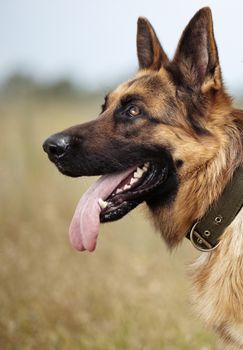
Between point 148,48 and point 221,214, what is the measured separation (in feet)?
4.89

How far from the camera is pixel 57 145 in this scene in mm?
3822

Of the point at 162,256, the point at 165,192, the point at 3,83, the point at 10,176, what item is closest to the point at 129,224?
the point at 162,256

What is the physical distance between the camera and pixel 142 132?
12.7 feet

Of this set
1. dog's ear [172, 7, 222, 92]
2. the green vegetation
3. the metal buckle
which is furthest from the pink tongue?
dog's ear [172, 7, 222, 92]

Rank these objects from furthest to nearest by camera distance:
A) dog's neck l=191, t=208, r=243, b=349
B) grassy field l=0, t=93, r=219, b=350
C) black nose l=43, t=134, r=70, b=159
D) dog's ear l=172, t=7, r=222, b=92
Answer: grassy field l=0, t=93, r=219, b=350 < black nose l=43, t=134, r=70, b=159 < dog's ear l=172, t=7, r=222, b=92 < dog's neck l=191, t=208, r=243, b=349

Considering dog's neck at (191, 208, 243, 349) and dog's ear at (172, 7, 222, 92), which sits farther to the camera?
→ dog's ear at (172, 7, 222, 92)

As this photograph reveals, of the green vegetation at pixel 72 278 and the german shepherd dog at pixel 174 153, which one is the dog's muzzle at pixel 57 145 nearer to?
the german shepherd dog at pixel 174 153

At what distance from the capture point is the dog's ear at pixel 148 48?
4.29 metres

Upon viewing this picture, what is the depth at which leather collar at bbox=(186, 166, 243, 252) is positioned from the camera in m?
3.64

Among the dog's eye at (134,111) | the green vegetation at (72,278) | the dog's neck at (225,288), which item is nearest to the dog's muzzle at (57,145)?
the dog's eye at (134,111)

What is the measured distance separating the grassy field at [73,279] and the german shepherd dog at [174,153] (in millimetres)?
402

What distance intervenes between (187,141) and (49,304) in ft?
9.00

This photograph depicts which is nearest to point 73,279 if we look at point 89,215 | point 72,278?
point 72,278

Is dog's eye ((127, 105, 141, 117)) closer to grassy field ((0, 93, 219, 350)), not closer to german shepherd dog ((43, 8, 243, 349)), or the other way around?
german shepherd dog ((43, 8, 243, 349))
